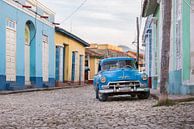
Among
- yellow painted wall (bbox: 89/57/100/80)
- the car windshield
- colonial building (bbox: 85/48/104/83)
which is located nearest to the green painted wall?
the car windshield

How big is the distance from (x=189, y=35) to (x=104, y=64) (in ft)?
14.6

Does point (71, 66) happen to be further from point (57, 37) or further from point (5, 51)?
point (5, 51)

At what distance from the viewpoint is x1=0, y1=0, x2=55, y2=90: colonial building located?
23.6 metres

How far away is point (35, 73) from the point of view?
2953cm

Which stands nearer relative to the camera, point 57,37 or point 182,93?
point 182,93

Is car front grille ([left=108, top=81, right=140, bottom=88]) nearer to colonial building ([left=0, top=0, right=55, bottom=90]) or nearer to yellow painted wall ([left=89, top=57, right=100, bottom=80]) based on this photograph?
colonial building ([left=0, top=0, right=55, bottom=90])

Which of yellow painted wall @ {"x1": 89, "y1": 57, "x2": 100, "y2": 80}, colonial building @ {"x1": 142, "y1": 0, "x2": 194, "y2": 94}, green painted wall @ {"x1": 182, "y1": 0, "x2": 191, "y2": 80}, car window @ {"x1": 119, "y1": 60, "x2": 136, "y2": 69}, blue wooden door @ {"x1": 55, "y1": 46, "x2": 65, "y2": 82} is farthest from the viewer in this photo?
yellow painted wall @ {"x1": 89, "y1": 57, "x2": 100, "y2": 80}

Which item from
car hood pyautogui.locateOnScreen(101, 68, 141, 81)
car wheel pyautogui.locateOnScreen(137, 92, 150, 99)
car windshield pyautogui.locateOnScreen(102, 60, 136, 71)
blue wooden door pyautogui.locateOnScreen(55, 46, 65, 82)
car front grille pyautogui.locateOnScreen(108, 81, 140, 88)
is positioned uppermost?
blue wooden door pyautogui.locateOnScreen(55, 46, 65, 82)

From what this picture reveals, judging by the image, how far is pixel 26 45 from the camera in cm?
2859

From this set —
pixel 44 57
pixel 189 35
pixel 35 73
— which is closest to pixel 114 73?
pixel 189 35

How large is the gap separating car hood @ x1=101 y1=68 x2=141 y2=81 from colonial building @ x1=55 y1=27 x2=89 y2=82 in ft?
70.6

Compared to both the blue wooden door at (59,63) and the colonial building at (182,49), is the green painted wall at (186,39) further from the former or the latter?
the blue wooden door at (59,63)

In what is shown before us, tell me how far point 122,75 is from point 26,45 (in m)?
14.5

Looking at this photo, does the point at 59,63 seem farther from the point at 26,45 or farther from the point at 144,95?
the point at 144,95
